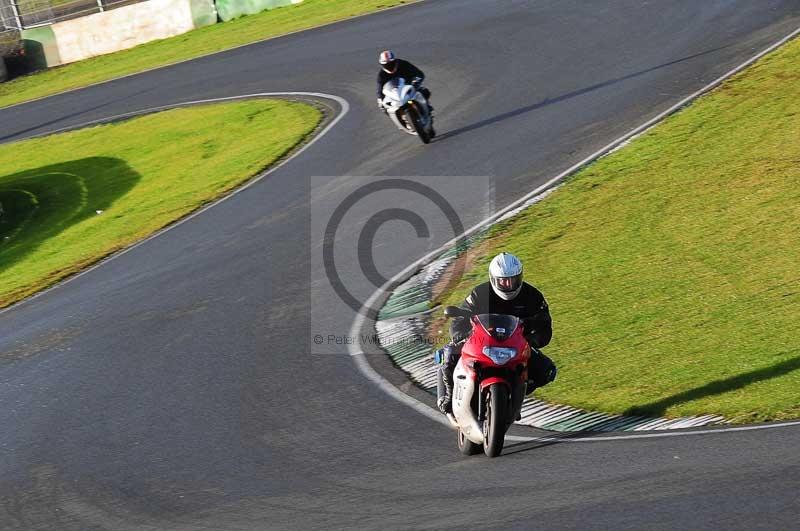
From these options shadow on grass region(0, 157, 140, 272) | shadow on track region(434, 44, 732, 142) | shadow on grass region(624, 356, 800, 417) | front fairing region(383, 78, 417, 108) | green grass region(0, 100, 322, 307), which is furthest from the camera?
shadow on grass region(0, 157, 140, 272)

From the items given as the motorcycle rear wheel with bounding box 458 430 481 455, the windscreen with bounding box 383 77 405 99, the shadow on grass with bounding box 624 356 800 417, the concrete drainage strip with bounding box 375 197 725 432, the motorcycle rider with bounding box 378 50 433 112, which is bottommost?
the concrete drainage strip with bounding box 375 197 725 432

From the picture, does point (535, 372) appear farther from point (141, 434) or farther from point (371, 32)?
point (371, 32)

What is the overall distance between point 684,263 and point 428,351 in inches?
139

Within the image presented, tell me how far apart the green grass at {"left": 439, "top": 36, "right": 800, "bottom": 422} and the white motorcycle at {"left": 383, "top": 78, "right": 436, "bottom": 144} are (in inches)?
170

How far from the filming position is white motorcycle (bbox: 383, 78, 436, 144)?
2055cm

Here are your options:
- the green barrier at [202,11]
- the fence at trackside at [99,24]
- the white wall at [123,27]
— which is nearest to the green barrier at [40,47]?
the fence at trackside at [99,24]

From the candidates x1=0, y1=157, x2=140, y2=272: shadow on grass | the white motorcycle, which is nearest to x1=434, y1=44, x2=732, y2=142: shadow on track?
the white motorcycle

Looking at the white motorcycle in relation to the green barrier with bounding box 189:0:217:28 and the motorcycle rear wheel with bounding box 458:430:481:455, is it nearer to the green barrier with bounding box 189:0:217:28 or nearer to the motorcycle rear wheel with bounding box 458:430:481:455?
the motorcycle rear wheel with bounding box 458:430:481:455

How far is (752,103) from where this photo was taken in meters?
19.2

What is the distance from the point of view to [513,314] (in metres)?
9.13

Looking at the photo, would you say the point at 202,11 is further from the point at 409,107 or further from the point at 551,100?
the point at 409,107

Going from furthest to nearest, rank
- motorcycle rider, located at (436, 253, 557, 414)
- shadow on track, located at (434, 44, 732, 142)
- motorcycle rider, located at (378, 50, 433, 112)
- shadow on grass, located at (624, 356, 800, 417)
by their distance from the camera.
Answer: shadow on track, located at (434, 44, 732, 142)
motorcycle rider, located at (378, 50, 433, 112)
shadow on grass, located at (624, 356, 800, 417)
motorcycle rider, located at (436, 253, 557, 414)

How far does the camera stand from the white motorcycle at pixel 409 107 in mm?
20547

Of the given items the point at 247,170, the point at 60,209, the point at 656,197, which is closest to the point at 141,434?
the point at 656,197
